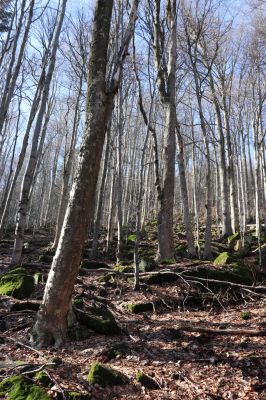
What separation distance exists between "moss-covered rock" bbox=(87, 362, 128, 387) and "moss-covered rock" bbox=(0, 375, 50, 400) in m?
0.58

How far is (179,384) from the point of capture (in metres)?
3.45

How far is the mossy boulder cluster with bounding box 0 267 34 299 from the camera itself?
5.95 meters

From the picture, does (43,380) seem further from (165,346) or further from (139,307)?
(139,307)

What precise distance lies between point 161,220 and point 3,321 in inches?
184

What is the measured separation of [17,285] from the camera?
6.04 m

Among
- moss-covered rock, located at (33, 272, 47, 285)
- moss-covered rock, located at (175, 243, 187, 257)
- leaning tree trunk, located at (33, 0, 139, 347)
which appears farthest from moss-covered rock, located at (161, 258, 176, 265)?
leaning tree trunk, located at (33, 0, 139, 347)

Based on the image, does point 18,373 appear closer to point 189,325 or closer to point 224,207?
point 189,325

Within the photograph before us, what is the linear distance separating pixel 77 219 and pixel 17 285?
2.76 m

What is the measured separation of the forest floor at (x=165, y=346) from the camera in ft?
10.8

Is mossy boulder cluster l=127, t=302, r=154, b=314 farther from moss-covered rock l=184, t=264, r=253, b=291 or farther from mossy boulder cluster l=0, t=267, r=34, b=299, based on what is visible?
mossy boulder cluster l=0, t=267, r=34, b=299

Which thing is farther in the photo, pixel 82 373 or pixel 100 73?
pixel 100 73

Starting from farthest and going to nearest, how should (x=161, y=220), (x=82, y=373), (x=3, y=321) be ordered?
(x=161, y=220)
(x=3, y=321)
(x=82, y=373)

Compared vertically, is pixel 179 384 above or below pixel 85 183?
below

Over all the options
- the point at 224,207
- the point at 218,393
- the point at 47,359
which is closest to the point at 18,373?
the point at 47,359
